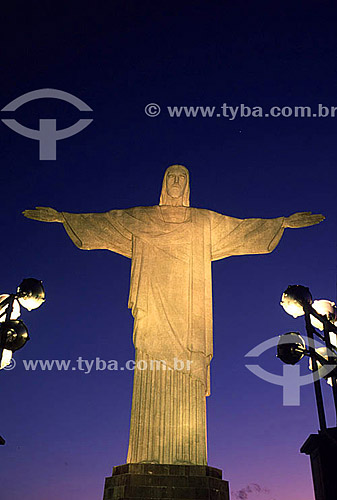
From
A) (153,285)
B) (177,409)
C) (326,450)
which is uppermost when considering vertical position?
(153,285)

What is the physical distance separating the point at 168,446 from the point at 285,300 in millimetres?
2618

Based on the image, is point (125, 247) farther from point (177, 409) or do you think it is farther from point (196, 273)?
point (177, 409)

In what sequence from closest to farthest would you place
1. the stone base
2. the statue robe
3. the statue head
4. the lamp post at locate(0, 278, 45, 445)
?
the stone base < the lamp post at locate(0, 278, 45, 445) < the statue robe < the statue head

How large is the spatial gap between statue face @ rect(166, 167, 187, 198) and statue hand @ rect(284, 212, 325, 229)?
6.48ft

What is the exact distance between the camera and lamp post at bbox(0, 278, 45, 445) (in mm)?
6156

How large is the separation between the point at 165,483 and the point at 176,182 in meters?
5.03

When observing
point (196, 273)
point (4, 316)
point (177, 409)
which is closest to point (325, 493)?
point (177, 409)

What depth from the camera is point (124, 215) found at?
27.6 feet

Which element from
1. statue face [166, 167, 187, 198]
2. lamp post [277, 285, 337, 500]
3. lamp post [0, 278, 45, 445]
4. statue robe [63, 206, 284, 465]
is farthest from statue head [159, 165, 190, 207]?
lamp post [0, 278, 45, 445]

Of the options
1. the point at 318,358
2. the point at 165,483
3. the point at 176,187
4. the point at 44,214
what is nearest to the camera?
the point at 165,483

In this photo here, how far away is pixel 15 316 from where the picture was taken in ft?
22.6

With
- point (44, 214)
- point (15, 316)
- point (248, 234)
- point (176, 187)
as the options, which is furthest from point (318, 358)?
point (44, 214)

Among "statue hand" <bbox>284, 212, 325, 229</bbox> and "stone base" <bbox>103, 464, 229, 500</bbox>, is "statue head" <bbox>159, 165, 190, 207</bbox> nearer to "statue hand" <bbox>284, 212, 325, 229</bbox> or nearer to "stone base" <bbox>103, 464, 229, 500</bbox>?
"statue hand" <bbox>284, 212, 325, 229</bbox>

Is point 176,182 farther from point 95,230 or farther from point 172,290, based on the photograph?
point 172,290
